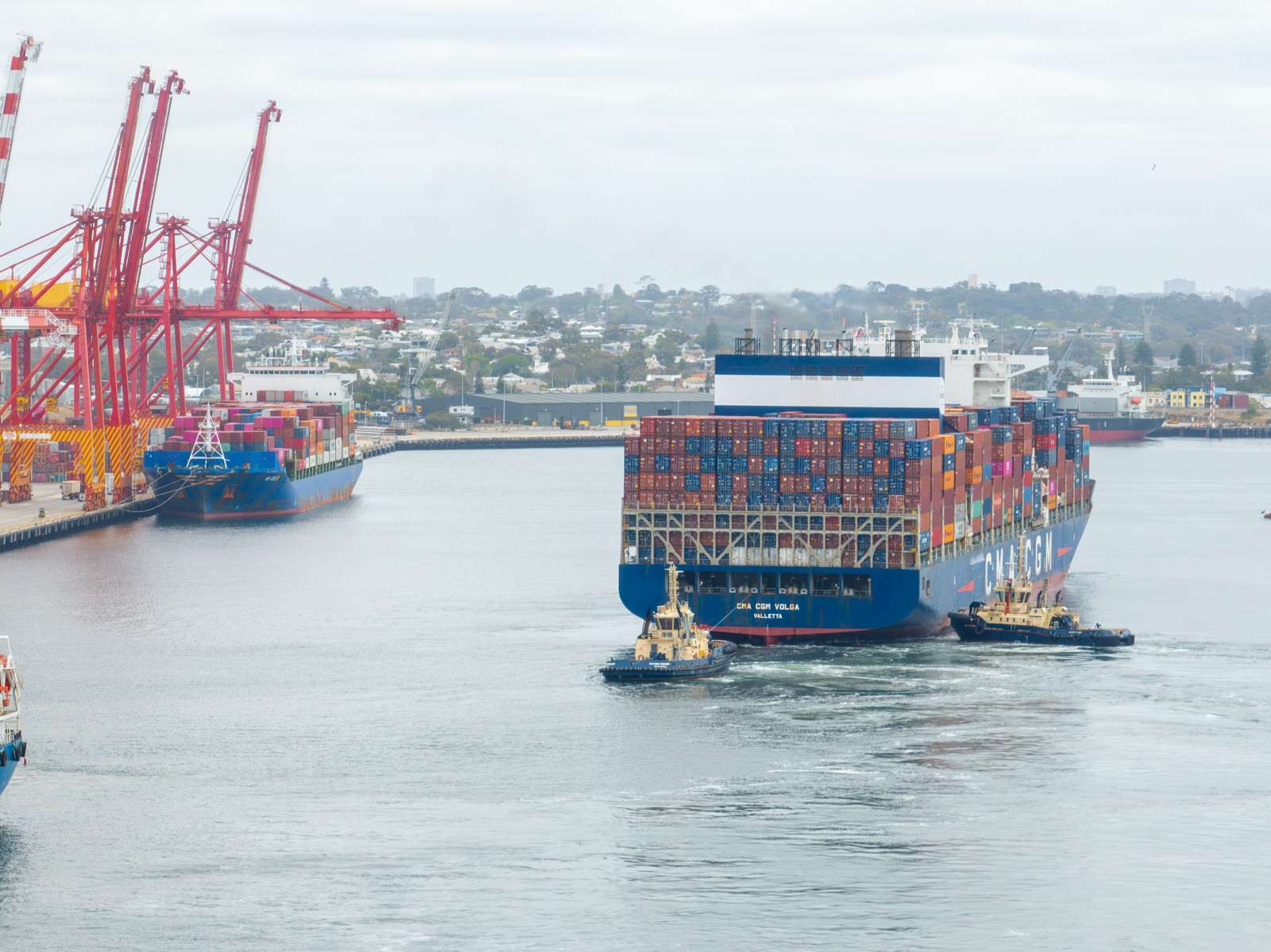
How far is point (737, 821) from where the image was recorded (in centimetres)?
3972

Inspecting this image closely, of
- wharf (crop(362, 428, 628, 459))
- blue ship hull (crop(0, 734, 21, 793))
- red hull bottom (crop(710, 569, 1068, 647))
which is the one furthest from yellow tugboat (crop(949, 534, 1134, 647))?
wharf (crop(362, 428, 628, 459))

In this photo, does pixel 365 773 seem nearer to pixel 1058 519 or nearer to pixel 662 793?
pixel 662 793

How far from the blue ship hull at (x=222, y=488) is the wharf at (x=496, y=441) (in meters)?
59.2

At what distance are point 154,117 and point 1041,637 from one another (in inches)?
2308

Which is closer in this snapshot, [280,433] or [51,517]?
[51,517]

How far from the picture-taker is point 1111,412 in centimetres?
19525

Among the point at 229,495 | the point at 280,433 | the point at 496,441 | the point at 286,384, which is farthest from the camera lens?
the point at 496,441

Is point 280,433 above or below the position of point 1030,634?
above

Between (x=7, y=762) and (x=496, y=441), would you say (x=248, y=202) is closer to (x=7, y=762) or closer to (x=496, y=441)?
(x=496, y=441)

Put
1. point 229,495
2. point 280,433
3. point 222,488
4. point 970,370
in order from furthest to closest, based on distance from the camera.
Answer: point 280,433, point 229,495, point 222,488, point 970,370

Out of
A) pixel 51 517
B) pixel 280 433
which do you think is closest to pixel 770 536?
pixel 51 517

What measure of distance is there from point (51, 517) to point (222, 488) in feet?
28.1

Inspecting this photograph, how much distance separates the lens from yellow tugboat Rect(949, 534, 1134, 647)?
5850cm

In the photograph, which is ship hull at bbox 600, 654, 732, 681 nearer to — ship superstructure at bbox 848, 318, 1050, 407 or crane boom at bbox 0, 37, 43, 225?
ship superstructure at bbox 848, 318, 1050, 407
